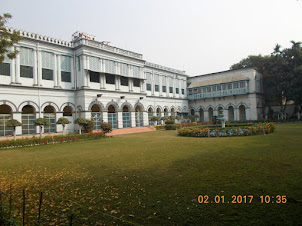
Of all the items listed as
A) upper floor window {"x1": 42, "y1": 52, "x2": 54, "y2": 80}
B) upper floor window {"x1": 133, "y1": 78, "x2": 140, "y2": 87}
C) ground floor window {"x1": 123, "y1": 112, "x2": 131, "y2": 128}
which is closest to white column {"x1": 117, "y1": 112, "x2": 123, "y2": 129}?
ground floor window {"x1": 123, "y1": 112, "x2": 131, "y2": 128}

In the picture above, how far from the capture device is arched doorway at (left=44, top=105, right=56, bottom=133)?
63.3 ft

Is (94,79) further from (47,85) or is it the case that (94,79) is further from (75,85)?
(47,85)

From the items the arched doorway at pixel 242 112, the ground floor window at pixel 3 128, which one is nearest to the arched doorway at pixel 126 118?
the ground floor window at pixel 3 128

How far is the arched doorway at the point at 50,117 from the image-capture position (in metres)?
19.3

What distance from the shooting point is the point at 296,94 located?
2720cm

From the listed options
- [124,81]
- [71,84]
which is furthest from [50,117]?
[124,81]

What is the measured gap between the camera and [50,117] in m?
19.6

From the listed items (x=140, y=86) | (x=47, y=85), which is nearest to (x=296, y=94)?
(x=140, y=86)

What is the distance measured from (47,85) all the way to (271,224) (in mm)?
20646

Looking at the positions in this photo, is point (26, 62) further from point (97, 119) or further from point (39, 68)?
point (97, 119)

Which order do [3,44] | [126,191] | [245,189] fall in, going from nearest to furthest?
[245,189]
[126,191]
[3,44]

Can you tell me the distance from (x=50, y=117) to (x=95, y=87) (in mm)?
5446

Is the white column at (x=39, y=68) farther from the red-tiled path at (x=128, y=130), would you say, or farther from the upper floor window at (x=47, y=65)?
the red-tiled path at (x=128, y=130)

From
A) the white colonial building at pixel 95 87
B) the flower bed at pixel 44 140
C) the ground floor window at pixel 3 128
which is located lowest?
the flower bed at pixel 44 140
